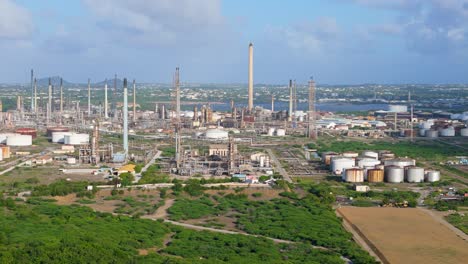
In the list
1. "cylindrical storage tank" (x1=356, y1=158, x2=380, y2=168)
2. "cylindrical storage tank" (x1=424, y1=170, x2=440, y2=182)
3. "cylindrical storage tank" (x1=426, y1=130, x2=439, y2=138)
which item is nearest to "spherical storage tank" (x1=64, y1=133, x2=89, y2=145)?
"cylindrical storage tank" (x1=356, y1=158, x2=380, y2=168)

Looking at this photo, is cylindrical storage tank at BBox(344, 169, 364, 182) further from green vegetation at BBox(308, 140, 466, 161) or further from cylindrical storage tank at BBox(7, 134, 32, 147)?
cylindrical storage tank at BBox(7, 134, 32, 147)

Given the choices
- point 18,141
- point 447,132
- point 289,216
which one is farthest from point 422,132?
point 289,216

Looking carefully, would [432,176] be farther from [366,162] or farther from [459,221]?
[459,221]

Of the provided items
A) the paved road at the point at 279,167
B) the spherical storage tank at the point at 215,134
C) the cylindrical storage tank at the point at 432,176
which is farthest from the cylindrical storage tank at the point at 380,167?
the spherical storage tank at the point at 215,134

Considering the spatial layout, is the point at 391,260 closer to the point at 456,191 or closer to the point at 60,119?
the point at 456,191

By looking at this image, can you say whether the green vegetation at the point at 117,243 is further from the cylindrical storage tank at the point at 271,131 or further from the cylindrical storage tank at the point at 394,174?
the cylindrical storage tank at the point at 271,131

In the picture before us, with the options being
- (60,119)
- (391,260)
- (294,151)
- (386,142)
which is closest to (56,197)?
(391,260)
